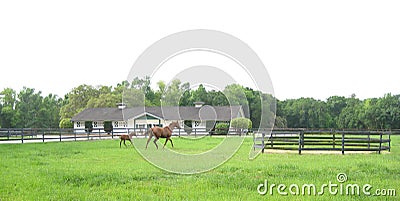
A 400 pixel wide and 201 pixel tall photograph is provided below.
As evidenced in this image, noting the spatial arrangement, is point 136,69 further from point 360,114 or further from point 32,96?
point 32,96

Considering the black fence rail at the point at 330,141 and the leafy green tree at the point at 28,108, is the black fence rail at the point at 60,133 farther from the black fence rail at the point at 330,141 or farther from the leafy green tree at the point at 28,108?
the leafy green tree at the point at 28,108

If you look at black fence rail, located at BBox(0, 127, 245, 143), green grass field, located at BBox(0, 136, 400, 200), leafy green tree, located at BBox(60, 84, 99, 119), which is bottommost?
black fence rail, located at BBox(0, 127, 245, 143)

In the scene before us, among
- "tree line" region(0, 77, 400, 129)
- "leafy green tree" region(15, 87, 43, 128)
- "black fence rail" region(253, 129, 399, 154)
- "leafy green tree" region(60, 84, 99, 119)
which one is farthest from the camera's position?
"leafy green tree" region(15, 87, 43, 128)

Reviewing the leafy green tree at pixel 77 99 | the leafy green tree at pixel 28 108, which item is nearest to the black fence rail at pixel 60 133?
the leafy green tree at pixel 77 99

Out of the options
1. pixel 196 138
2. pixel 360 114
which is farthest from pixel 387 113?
pixel 196 138

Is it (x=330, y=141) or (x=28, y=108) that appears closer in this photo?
(x=330, y=141)

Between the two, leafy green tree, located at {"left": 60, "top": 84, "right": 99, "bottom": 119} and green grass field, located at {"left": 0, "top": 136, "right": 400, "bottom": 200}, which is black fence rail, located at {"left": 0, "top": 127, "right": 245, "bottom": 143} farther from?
leafy green tree, located at {"left": 60, "top": 84, "right": 99, "bottom": 119}

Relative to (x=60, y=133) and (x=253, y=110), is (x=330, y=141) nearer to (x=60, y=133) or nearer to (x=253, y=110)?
(x=60, y=133)

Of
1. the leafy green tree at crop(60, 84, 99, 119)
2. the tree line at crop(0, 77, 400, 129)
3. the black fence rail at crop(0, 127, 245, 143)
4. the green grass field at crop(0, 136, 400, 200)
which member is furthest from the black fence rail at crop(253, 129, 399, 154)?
the leafy green tree at crop(60, 84, 99, 119)

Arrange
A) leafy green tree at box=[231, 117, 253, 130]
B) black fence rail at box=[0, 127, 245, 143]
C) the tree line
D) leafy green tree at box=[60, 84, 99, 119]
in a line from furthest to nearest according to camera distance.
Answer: leafy green tree at box=[60, 84, 99, 119]
the tree line
leafy green tree at box=[231, 117, 253, 130]
black fence rail at box=[0, 127, 245, 143]

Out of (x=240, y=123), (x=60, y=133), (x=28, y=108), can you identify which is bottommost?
(x=60, y=133)

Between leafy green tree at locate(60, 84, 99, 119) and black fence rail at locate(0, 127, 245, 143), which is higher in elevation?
leafy green tree at locate(60, 84, 99, 119)

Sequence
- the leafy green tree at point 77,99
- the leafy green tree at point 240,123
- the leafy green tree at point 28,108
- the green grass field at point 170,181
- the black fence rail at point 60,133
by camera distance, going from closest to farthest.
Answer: the green grass field at point 170,181
the black fence rail at point 60,133
the leafy green tree at point 240,123
the leafy green tree at point 77,99
the leafy green tree at point 28,108

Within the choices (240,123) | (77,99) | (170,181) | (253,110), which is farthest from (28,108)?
(170,181)
